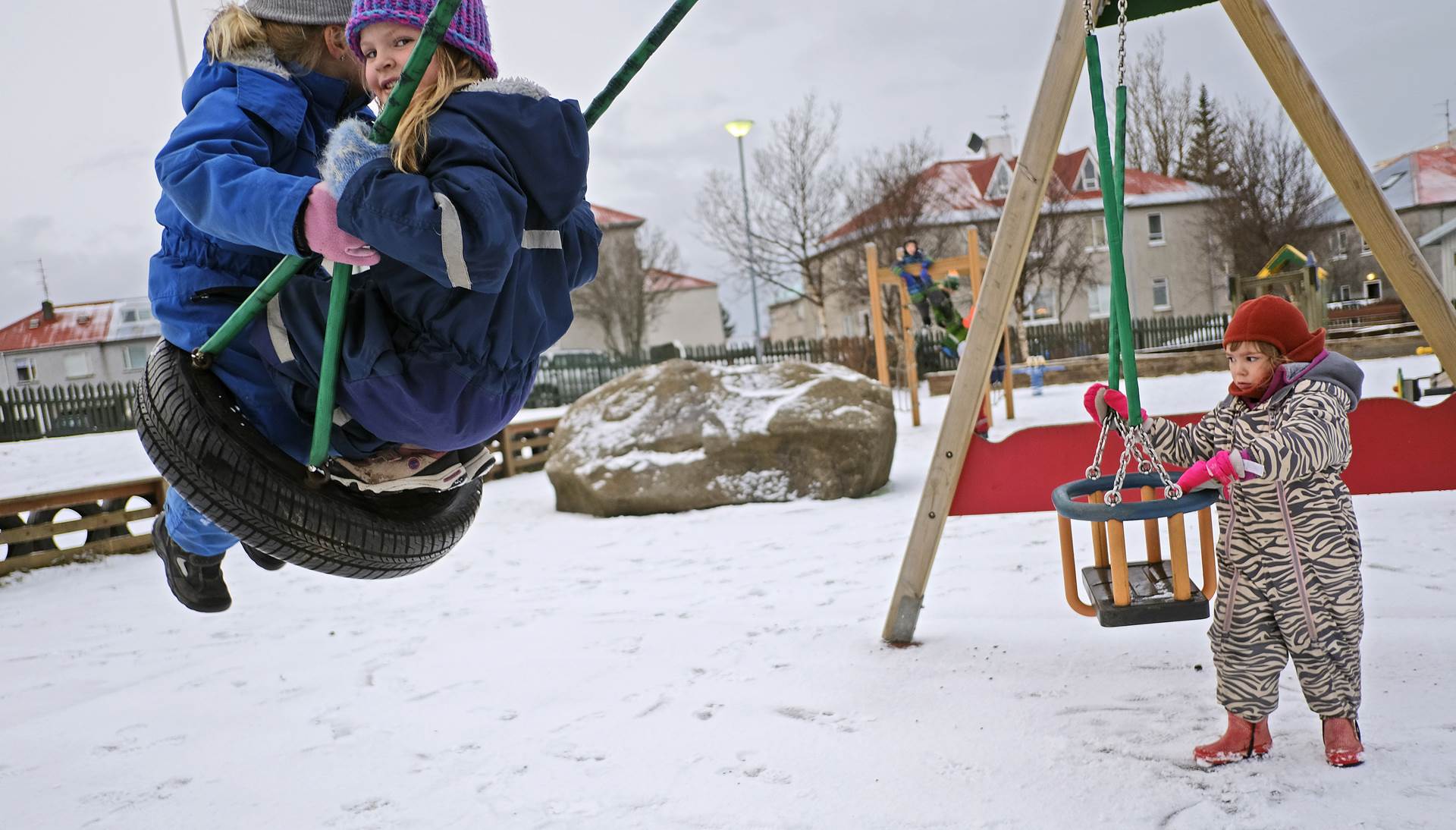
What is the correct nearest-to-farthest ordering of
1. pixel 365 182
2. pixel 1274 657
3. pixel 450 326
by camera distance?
pixel 365 182 → pixel 450 326 → pixel 1274 657

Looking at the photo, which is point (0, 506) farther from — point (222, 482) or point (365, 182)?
point (365, 182)

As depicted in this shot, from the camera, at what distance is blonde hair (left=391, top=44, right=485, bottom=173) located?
161 cm

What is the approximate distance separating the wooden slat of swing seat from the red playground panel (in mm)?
787

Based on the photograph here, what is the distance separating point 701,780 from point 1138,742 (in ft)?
4.04

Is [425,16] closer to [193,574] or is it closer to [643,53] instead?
[643,53]

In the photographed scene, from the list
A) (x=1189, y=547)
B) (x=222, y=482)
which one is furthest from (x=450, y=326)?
(x=1189, y=547)

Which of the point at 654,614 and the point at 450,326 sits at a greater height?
the point at 450,326

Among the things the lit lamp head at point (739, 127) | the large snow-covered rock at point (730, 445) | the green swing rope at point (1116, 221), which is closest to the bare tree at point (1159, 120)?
the lit lamp head at point (739, 127)

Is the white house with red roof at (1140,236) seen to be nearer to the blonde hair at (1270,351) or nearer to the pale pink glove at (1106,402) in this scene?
the pale pink glove at (1106,402)

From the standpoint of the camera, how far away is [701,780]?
107 inches

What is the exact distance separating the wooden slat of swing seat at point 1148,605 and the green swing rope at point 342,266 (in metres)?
1.66

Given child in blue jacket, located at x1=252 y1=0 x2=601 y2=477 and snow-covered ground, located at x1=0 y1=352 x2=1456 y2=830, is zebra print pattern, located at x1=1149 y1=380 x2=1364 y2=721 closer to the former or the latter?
snow-covered ground, located at x1=0 y1=352 x2=1456 y2=830

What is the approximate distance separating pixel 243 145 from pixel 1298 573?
261 centimetres

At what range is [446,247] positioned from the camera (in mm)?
1530
